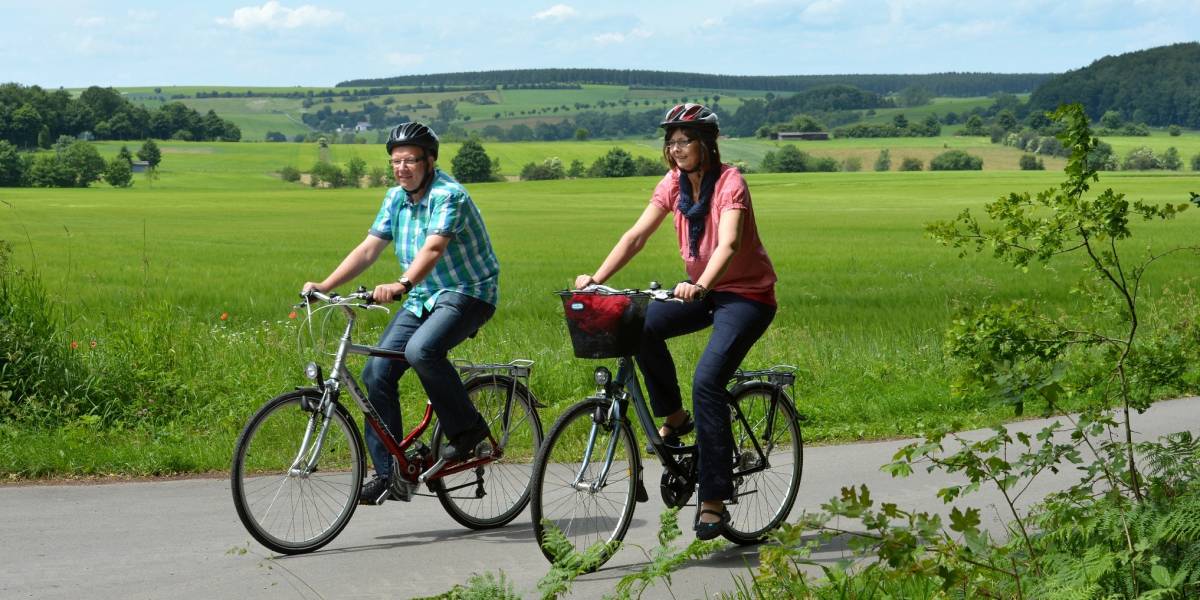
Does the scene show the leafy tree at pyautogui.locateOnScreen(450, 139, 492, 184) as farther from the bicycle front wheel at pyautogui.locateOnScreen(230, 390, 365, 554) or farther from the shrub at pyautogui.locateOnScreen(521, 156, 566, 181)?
the bicycle front wheel at pyautogui.locateOnScreen(230, 390, 365, 554)

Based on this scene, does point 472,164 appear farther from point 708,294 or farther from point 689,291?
point 689,291

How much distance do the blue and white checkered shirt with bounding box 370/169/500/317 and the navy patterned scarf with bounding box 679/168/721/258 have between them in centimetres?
101

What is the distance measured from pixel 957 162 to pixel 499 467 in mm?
117378

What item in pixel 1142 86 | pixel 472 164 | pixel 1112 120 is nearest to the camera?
pixel 472 164

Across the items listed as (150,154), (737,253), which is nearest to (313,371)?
(737,253)

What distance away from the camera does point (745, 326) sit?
5965 mm

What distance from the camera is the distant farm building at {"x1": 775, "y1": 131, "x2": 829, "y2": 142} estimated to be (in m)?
158

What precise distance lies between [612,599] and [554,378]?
6.30 meters

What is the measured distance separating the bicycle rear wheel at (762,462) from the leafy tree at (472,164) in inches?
3930

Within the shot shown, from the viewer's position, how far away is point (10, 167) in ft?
285

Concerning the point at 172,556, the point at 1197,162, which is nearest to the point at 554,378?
the point at 172,556

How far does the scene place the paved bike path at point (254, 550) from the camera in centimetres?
552

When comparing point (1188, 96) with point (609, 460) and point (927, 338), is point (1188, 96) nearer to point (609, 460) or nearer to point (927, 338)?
point (927, 338)

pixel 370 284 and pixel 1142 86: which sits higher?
pixel 1142 86
